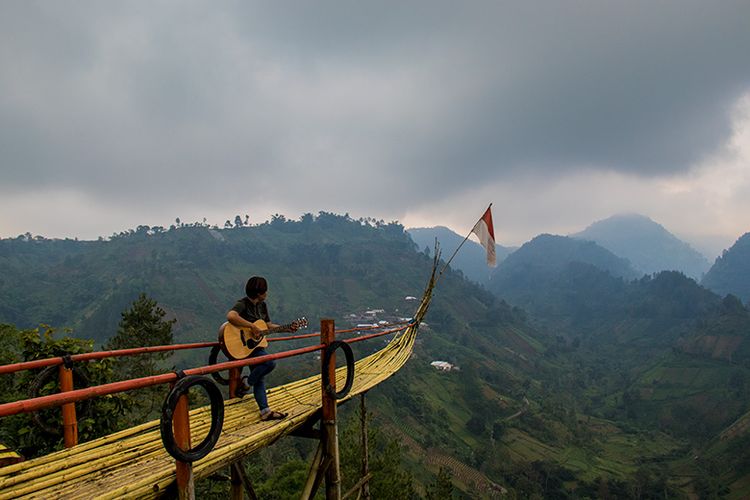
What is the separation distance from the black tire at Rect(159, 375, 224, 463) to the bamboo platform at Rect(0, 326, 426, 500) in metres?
0.28

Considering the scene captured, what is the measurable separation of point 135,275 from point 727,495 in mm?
136323

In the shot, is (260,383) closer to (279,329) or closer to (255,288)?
(279,329)

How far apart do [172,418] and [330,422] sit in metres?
2.16

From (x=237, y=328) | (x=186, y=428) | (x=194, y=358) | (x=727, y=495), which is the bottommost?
(x=727, y=495)

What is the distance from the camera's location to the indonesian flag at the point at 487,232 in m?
10.2

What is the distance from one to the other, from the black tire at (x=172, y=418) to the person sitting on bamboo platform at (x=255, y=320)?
136 centimetres

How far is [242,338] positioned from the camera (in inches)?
194

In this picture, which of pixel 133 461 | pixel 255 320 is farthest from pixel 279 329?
pixel 133 461

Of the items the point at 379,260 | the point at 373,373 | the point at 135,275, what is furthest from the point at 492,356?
the point at 373,373

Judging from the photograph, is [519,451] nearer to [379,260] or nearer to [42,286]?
[379,260]

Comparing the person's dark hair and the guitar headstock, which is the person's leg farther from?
the person's dark hair

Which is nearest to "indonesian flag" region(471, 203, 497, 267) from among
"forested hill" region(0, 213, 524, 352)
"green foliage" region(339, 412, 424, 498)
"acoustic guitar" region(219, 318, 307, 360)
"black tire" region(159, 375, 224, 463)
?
"acoustic guitar" region(219, 318, 307, 360)

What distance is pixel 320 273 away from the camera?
162m

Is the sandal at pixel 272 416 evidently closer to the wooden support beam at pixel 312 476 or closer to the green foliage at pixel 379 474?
the wooden support beam at pixel 312 476
